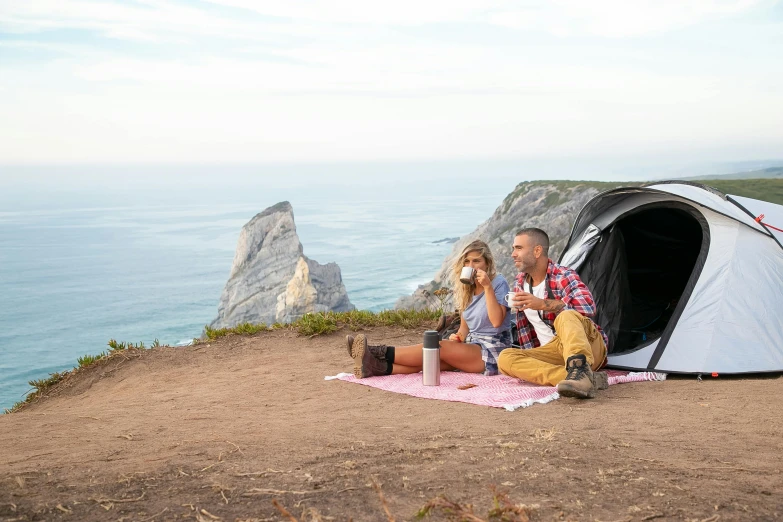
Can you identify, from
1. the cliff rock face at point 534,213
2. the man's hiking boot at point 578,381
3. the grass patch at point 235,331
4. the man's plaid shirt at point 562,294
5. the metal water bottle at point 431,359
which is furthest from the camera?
the cliff rock face at point 534,213

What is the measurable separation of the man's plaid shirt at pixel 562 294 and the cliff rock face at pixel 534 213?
31.7 meters

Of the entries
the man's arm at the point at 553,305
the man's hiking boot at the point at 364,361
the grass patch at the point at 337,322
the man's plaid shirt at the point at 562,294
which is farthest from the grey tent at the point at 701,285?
the man's hiking boot at the point at 364,361

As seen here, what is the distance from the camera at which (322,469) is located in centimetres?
388

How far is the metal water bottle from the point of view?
680 cm

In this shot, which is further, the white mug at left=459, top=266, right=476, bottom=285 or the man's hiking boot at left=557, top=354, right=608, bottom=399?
the white mug at left=459, top=266, right=476, bottom=285

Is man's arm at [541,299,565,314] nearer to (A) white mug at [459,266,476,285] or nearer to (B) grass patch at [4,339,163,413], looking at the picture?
(A) white mug at [459,266,476,285]

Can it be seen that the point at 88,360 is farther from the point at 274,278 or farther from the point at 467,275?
the point at 274,278

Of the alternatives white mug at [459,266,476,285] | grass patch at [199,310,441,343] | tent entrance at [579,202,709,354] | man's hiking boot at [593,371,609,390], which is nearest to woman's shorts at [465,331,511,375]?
white mug at [459,266,476,285]

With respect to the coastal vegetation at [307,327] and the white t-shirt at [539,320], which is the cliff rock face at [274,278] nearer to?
the coastal vegetation at [307,327]

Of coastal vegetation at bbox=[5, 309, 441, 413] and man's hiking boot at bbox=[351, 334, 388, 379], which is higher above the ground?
man's hiking boot at bbox=[351, 334, 388, 379]

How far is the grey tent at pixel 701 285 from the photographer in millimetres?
7073

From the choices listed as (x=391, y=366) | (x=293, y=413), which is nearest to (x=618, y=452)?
(x=293, y=413)

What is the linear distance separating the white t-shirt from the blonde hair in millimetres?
402

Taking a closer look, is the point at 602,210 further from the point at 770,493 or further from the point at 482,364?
the point at 770,493
